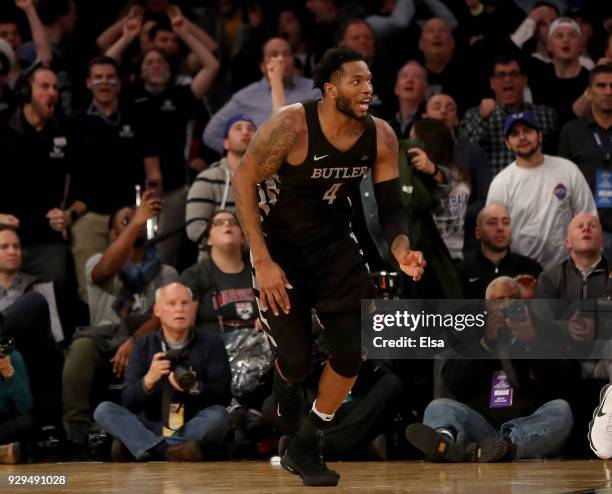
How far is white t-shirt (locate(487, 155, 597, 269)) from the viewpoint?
31.8 ft

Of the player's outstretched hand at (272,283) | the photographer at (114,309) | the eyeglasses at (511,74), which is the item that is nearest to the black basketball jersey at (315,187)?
the player's outstretched hand at (272,283)

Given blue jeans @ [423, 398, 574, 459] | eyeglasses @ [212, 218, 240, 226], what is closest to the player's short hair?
blue jeans @ [423, 398, 574, 459]

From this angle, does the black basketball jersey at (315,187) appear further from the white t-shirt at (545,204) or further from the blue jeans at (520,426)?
the white t-shirt at (545,204)

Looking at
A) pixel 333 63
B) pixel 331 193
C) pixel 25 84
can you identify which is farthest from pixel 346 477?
pixel 25 84

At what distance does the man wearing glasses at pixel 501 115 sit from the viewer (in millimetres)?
10664

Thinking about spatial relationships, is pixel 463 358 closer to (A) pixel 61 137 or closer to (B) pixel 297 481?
(B) pixel 297 481

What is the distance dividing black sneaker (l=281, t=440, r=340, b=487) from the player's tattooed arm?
3.54 feet

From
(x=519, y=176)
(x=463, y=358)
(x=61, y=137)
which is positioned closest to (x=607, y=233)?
(x=519, y=176)

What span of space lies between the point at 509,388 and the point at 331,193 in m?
2.65

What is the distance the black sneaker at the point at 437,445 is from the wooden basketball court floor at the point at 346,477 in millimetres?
88

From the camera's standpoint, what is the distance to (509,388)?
858 centimetres

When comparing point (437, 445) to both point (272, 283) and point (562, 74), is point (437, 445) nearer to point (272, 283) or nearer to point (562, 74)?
point (272, 283)

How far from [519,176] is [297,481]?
149 inches

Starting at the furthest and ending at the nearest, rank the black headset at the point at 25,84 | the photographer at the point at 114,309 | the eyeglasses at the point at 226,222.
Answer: the black headset at the point at 25,84
the eyeglasses at the point at 226,222
the photographer at the point at 114,309
